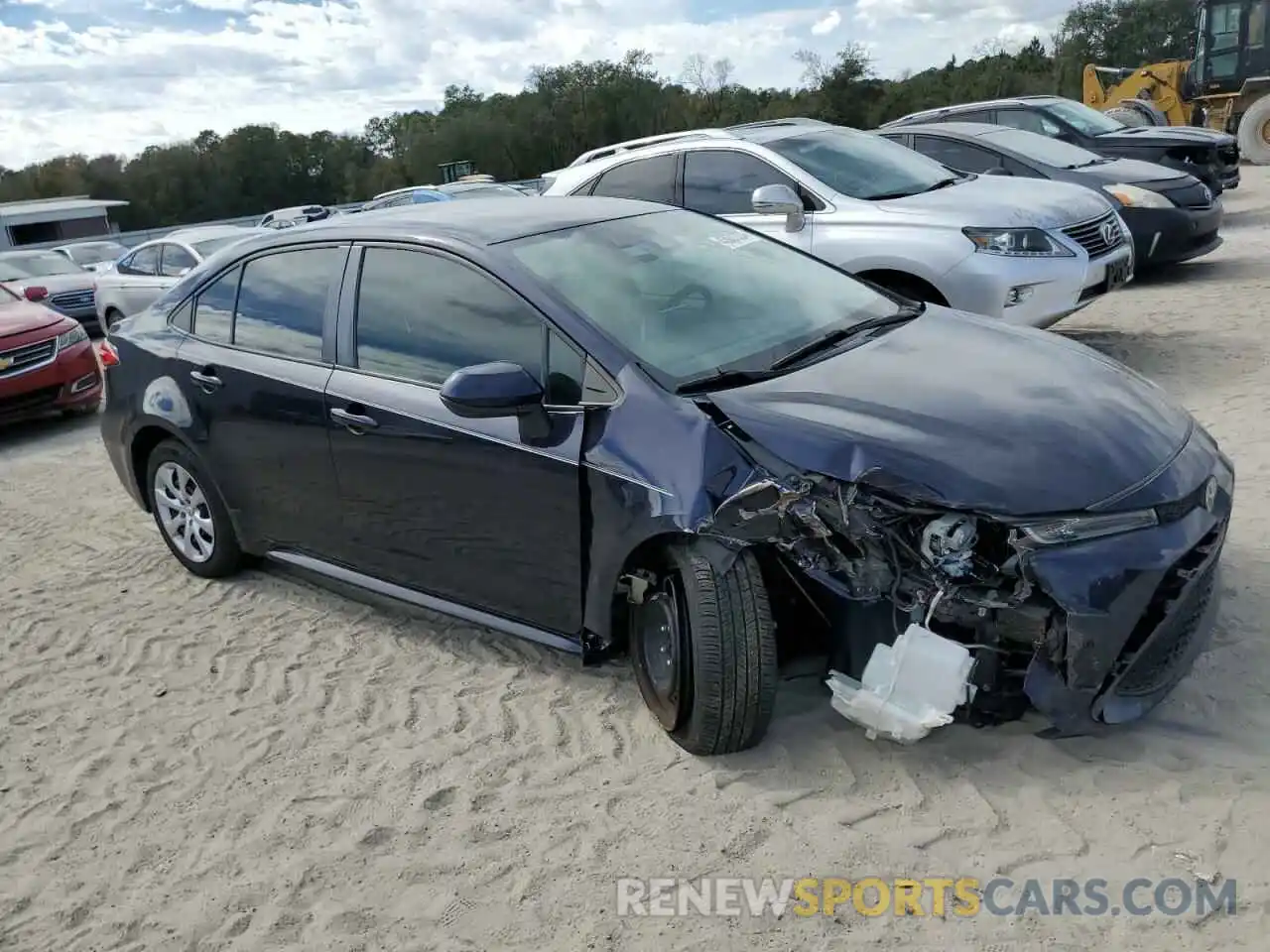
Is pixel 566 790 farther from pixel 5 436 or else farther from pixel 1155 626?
pixel 5 436

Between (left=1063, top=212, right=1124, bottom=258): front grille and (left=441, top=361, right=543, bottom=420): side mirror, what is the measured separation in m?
5.19

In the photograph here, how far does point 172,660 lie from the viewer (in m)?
4.57

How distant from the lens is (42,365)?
30.8 feet

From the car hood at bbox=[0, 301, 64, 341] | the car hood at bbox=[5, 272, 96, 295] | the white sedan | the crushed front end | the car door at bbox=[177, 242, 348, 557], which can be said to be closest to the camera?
the crushed front end

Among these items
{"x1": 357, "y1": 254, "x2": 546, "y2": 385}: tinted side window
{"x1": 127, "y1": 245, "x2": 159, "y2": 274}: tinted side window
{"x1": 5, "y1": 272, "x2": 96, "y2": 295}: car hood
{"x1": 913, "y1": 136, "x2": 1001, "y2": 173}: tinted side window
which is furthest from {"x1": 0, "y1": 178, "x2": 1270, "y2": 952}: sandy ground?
{"x1": 5, "y1": 272, "x2": 96, "y2": 295}: car hood

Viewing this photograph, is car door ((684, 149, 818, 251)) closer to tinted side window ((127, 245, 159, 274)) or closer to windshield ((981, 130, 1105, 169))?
windshield ((981, 130, 1105, 169))

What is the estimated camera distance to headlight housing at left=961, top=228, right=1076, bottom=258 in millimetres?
6988

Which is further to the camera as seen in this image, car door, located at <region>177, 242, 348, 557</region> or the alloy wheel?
the alloy wheel

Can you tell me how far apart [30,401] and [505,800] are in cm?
776

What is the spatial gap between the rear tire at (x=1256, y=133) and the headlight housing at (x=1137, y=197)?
12.8m

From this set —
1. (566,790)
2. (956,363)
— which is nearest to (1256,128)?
(956,363)

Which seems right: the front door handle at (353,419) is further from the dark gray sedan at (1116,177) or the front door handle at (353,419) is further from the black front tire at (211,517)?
the dark gray sedan at (1116,177)

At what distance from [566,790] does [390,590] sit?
126 centimetres

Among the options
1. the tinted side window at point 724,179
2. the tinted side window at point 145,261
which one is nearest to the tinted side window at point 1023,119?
the tinted side window at point 724,179
